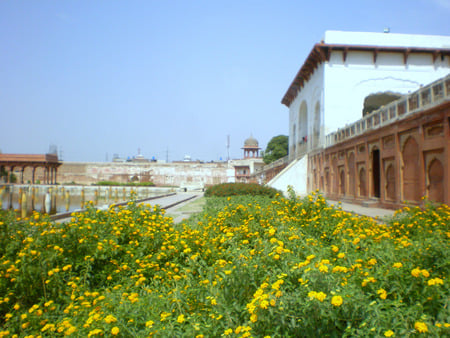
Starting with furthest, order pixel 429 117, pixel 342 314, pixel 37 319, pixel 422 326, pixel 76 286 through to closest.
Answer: pixel 429 117
pixel 76 286
pixel 37 319
pixel 342 314
pixel 422 326

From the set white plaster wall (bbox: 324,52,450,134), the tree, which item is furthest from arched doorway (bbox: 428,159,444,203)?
the tree

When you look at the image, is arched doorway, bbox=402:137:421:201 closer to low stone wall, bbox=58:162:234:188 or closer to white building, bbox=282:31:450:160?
white building, bbox=282:31:450:160

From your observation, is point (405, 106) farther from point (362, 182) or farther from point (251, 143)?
point (251, 143)

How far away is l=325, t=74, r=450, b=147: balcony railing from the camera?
8.70m

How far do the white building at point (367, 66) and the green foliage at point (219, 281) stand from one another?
1707 centimetres

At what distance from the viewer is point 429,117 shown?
9211mm

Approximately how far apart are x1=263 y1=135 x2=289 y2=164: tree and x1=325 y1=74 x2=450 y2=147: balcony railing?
3234 centimetres

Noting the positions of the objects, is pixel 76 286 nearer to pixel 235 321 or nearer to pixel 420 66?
pixel 235 321

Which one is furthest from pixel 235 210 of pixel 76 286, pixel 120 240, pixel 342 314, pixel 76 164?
pixel 76 164

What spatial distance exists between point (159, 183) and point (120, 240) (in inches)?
1576

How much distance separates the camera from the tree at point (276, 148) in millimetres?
48844

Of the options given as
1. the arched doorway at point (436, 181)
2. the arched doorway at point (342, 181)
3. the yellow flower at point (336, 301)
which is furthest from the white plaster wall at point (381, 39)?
the yellow flower at point (336, 301)

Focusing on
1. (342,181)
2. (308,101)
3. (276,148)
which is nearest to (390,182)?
(342,181)

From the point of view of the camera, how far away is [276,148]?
162 feet
